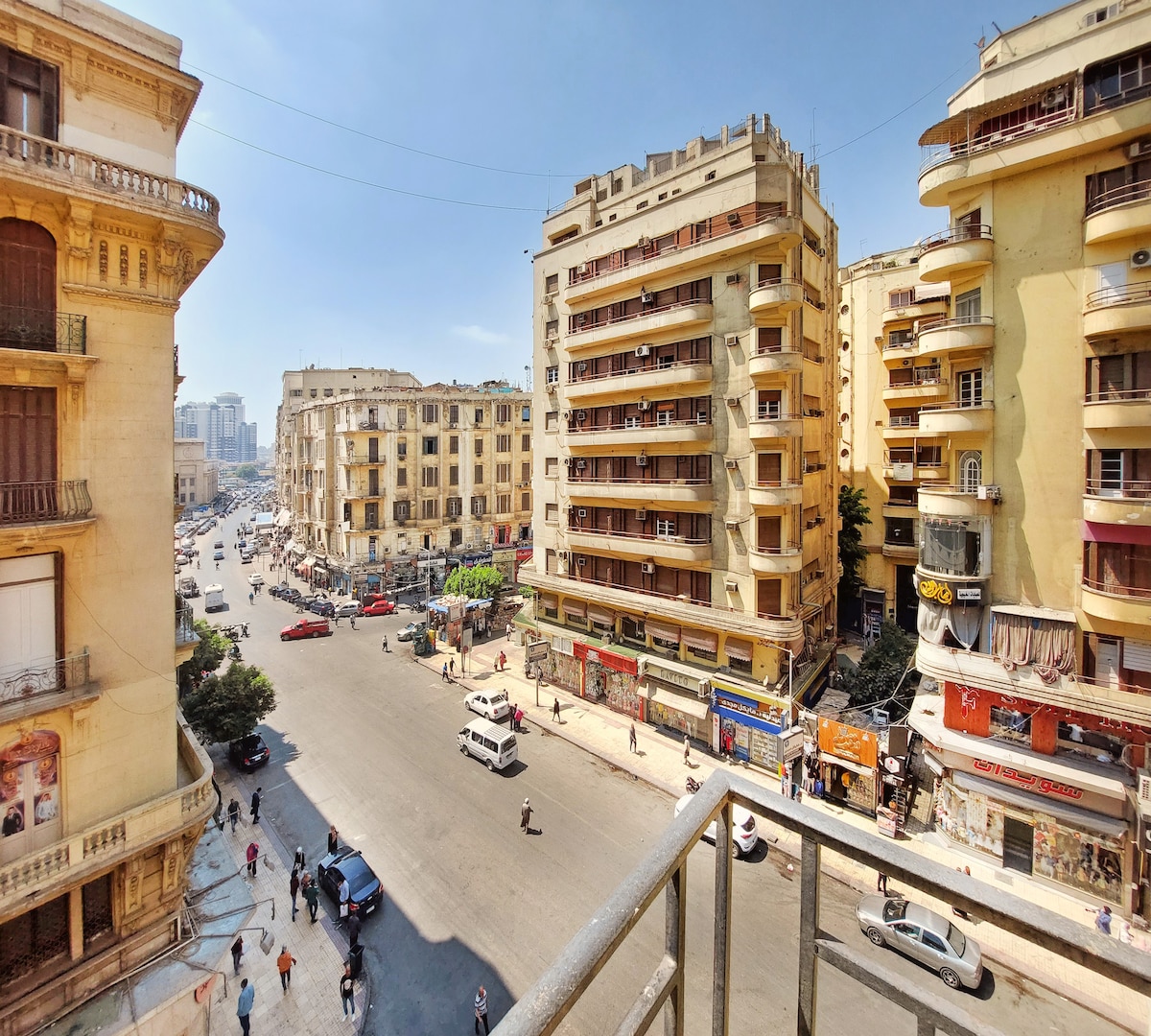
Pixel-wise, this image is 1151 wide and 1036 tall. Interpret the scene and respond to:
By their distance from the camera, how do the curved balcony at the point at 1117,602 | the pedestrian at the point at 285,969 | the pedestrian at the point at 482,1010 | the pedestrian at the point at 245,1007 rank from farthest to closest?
1. the curved balcony at the point at 1117,602
2. the pedestrian at the point at 285,969
3. the pedestrian at the point at 245,1007
4. the pedestrian at the point at 482,1010

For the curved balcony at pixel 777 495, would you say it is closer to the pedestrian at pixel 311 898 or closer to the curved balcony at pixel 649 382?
the curved balcony at pixel 649 382

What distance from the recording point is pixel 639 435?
24.8 meters

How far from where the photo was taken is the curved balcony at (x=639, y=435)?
23.3m

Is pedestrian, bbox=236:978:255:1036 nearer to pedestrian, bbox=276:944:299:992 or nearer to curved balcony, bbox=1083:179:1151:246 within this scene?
pedestrian, bbox=276:944:299:992

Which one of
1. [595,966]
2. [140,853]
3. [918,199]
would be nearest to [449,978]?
[140,853]

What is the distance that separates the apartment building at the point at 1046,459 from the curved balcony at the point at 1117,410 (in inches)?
1.8

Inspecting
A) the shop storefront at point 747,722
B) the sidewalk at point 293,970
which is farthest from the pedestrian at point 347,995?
the shop storefront at point 747,722

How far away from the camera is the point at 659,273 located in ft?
81.1

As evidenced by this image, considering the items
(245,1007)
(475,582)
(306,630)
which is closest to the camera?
(245,1007)

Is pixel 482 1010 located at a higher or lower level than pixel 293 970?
higher

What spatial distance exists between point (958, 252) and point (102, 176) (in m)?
21.3

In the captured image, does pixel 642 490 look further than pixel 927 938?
Yes

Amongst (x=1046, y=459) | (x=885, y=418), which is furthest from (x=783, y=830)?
(x=885, y=418)

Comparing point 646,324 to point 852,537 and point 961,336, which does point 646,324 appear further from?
point 852,537
